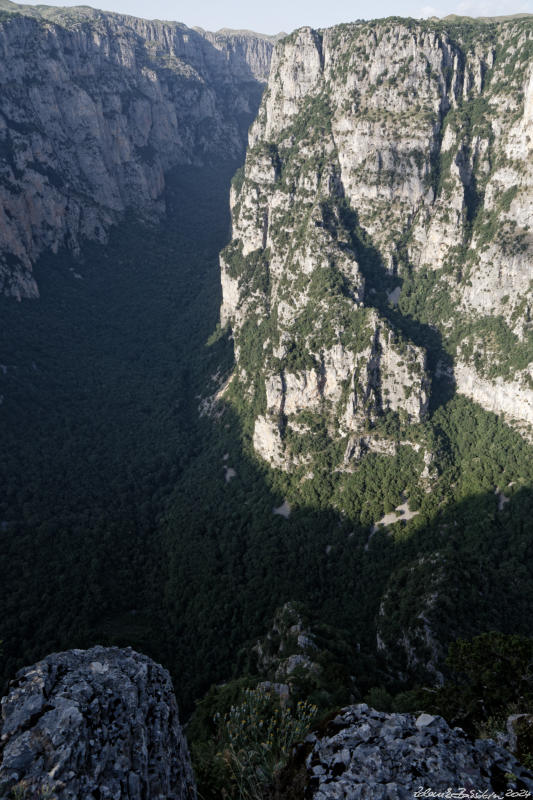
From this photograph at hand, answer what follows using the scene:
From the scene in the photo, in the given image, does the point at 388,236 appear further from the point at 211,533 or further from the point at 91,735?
the point at 91,735

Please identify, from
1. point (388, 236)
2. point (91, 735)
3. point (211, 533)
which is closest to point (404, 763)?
point (91, 735)

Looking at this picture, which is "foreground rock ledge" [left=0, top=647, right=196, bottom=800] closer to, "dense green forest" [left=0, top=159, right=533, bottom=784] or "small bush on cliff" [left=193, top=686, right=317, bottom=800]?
"small bush on cliff" [left=193, top=686, right=317, bottom=800]

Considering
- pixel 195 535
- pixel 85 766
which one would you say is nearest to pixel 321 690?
pixel 85 766

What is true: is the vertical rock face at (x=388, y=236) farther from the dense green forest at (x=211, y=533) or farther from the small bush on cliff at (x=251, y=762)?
the small bush on cliff at (x=251, y=762)

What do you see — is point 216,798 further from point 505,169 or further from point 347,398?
point 505,169

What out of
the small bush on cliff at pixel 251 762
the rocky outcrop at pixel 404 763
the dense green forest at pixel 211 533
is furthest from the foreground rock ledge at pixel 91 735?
the dense green forest at pixel 211 533

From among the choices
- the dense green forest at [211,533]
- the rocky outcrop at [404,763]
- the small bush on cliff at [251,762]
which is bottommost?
the dense green forest at [211,533]
